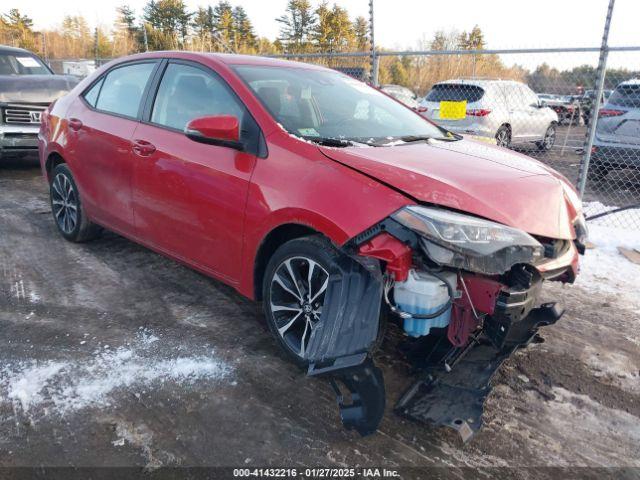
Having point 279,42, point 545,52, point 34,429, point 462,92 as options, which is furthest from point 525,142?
point 279,42

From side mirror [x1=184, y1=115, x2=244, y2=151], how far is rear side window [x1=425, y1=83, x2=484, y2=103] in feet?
27.9

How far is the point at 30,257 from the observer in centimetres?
450

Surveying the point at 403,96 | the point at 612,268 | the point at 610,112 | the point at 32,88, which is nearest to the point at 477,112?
the point at 610,112

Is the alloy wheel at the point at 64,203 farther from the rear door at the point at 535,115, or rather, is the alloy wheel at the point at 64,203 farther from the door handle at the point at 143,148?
the rear door at the point at 535,115

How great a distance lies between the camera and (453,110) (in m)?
6.60

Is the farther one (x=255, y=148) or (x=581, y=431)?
(x=255, y=148)

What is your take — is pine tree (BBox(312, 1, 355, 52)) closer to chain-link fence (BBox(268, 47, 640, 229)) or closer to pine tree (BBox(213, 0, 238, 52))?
chain-link fence (BBox(268, 47, 640, 229))

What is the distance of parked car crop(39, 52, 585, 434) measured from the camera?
2336mm

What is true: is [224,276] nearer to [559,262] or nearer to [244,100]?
[244,100]

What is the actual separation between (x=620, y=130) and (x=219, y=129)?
750 cm

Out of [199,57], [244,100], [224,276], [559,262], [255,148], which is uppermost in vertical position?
[199,57]

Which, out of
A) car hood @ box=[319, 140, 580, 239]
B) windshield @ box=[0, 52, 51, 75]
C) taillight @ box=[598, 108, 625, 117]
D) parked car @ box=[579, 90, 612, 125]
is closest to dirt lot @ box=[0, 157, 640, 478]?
car hood @ box=[319, 140, 580, 239]

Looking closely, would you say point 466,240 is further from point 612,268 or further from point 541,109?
point 541,109

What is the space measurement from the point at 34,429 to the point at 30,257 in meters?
2.62
